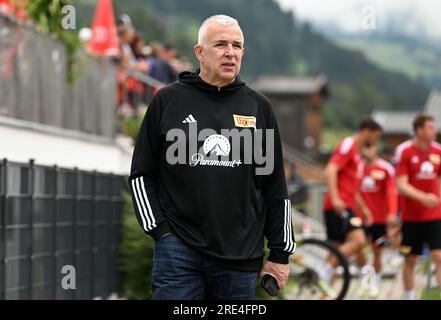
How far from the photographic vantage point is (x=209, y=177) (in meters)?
6.16

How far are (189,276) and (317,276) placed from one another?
791cm

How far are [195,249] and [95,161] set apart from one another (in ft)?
29.7

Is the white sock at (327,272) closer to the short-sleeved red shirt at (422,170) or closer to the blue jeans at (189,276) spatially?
the short-sleeved red shirt at (422,170)

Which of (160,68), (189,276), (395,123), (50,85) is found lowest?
(189,276)

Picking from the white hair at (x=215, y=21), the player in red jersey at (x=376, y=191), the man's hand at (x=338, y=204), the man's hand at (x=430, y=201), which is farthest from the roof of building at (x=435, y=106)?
the white hair at (x=215, y=21)

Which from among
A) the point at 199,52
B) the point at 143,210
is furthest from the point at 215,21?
the point at 143,210

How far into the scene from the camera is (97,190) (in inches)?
521

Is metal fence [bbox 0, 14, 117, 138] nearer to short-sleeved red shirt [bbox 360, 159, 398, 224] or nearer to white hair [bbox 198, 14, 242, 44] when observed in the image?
short-sleeved red shirt [bbox 360, 159, 398, 224]

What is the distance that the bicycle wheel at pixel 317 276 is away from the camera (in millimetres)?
13812

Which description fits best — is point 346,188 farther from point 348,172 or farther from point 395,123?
point 395,123

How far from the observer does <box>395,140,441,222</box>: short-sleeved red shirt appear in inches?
520

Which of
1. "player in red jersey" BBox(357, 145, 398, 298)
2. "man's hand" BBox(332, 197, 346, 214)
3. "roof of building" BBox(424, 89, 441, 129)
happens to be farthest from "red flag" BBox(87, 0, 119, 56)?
"roof of building" BBox(424, 89, 441, 129)

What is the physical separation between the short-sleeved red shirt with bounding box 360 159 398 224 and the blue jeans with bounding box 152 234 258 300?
11357 mm
